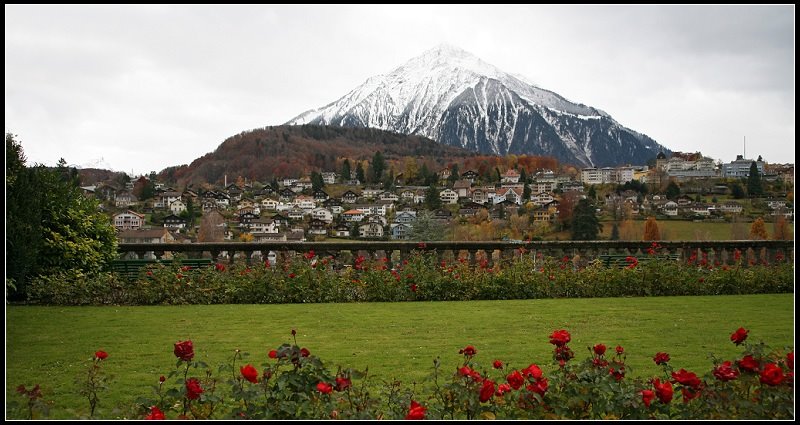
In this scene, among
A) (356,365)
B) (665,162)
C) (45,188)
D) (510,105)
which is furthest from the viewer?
(510,105)

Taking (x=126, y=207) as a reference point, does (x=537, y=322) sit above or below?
below

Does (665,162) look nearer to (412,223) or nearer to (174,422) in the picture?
(412,223)

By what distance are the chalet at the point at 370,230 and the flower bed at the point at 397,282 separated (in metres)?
7.33

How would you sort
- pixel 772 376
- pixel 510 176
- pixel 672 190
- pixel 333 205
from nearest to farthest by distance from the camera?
pixel 772 376, pixel 672 190, pixel 333 205, pixel 510 176

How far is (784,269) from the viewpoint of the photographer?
1005cm

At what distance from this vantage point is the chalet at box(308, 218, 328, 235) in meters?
19.2

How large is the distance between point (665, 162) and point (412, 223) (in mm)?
14060

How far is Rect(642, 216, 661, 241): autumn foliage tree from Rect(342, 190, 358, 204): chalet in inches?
503

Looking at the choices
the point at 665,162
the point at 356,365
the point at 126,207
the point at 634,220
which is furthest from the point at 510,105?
the point at 356,365

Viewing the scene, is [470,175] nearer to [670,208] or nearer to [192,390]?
[670,208]

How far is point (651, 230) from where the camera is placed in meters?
20.8

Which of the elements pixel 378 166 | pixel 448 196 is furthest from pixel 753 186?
pixel 378 166

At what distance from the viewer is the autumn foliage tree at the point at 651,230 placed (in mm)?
19744

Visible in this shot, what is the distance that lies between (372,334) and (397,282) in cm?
268
